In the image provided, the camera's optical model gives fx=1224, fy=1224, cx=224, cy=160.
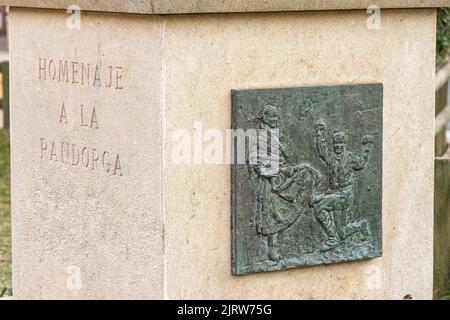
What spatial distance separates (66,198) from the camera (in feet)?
20.9

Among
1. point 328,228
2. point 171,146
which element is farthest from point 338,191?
point 171,146

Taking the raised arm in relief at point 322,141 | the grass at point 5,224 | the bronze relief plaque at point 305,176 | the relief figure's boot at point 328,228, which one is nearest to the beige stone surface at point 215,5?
the bronze relief plaque at point 305,176

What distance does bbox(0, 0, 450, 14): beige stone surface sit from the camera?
5.51 meters

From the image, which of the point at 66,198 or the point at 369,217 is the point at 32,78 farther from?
the point at 369,217

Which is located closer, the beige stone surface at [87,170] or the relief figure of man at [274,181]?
the beige stone surface at [87,170]

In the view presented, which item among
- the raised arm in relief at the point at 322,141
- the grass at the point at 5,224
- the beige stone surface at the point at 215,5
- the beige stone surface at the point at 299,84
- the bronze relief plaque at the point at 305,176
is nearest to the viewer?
the beige stone surface at the point at 215,5

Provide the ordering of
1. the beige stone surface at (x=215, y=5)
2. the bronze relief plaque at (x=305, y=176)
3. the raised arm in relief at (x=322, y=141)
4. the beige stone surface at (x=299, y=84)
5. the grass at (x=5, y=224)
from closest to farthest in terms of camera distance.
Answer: the beige stone surface at (x=215, y=5), the beige stone surface at (x=299, y=84), the bronze relief plaque at (x=305, y=176), the raised arm in relief at (x=322, y=141), the grass at (x=5, y=224)

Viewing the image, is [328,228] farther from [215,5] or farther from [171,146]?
[215,5]

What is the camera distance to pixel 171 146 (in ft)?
18.5

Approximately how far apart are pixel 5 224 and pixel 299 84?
4.43m

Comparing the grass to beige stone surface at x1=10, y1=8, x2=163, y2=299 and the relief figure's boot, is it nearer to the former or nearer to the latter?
beige stone surface at x1=10, y1=8, x2=163, y2=299

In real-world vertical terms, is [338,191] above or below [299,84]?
below

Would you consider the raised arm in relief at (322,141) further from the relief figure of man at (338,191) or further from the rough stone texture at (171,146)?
the rough stone texture at (171,146)

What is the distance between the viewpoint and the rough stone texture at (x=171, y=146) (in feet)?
18.7
